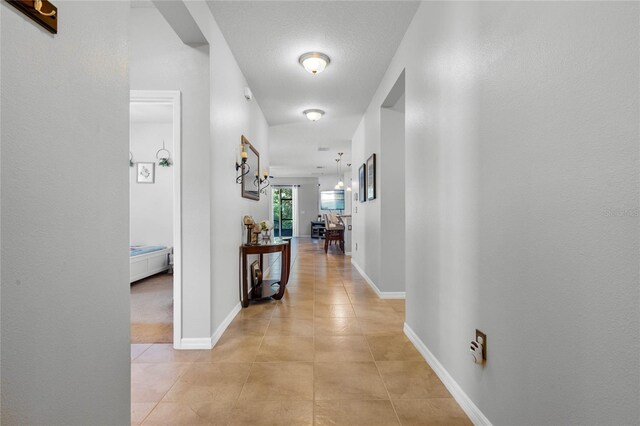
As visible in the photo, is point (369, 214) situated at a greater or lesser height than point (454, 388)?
greater

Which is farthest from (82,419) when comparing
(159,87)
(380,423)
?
(159,87)

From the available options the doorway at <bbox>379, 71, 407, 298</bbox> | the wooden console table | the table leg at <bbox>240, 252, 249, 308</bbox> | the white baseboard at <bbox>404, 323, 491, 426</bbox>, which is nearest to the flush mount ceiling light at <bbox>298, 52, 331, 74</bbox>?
the doorway at <bbox>379, 71, 407, 298</bbox>

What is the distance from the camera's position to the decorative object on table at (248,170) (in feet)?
10.3

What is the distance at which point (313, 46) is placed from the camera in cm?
282

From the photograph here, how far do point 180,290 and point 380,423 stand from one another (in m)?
1.65

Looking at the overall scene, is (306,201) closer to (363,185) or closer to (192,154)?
(363,185)

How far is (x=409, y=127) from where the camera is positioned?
8.04ft

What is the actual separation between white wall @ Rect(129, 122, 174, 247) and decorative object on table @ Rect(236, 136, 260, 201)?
2.40m

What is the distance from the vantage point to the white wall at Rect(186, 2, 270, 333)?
7.76 ft

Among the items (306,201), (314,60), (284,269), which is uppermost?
(314,60)

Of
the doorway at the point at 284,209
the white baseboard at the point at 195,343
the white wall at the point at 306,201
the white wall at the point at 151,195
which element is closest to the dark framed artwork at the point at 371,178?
the white baseboard at the point at 195,343

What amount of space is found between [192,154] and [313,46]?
1.52m

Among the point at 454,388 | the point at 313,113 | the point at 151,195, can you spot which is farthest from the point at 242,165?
the point at 151,195

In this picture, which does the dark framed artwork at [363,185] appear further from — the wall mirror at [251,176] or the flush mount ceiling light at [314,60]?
the flush mount ceiling light at [314,60]
